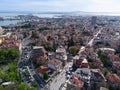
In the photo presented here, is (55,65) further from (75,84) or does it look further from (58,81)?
(75,84)

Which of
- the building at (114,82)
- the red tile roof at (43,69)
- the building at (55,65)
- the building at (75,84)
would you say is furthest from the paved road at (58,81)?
the building at (114,82)

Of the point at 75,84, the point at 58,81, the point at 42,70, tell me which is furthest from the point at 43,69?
the point at 75,84

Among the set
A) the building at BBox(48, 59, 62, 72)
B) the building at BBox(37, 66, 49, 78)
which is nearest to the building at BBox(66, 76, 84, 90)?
the building at BBox(37, 66, 49, 78)

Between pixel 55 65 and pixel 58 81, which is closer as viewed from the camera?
pixel 58 81

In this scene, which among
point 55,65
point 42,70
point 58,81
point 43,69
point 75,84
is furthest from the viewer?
point 55,65

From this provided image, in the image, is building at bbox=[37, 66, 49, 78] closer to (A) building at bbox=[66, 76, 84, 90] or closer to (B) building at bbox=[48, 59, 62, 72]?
(B) building at bbox=[48, 59, 62, 72]

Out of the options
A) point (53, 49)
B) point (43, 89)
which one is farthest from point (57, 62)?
point (53, 49)

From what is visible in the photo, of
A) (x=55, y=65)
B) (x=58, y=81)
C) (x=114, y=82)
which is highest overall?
(x=114, y=82)

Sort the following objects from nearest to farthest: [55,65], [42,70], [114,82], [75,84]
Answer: [75,84], [114,82], [42,70], [55,65]

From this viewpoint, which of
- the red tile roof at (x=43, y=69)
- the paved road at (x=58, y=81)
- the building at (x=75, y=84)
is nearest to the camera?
the building at (x=75, y=84)

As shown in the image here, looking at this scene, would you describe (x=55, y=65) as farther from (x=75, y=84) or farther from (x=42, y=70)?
(x=75, y=84)

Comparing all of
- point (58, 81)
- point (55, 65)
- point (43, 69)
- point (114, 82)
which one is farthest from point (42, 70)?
point (114, 82)

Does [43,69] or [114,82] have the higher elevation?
[114,82]

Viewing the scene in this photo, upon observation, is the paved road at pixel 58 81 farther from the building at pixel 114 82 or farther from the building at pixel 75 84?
the building at pixel 114 82
